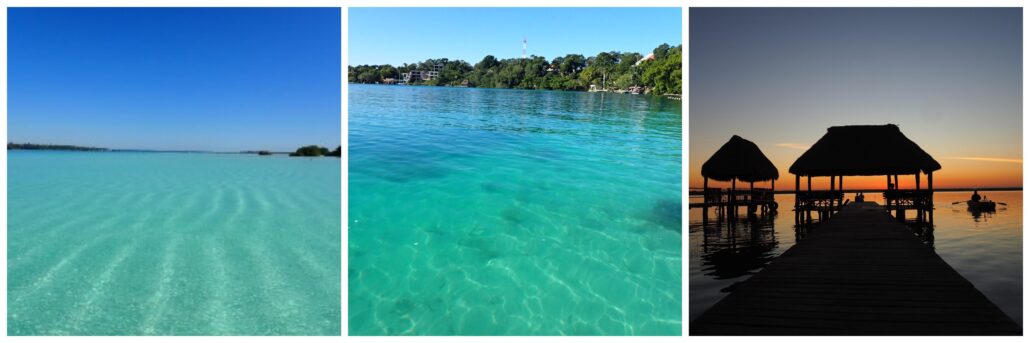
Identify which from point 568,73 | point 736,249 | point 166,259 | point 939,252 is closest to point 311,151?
point 166,259

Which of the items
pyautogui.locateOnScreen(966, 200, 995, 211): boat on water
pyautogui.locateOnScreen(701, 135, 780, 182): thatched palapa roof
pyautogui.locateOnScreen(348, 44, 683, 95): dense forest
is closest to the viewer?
pyautogui.locateOnScreen(701, 135, 780, 182): thatched palapa roof

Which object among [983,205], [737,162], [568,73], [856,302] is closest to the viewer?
[856,302]

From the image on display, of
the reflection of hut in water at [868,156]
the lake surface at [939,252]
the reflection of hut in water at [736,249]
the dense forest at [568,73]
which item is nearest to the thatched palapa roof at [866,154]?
the reflection of hut in water at [868,156]

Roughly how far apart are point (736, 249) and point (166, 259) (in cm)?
818

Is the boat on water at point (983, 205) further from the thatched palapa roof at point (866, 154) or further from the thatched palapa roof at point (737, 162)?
the thatched palapa roof at point (737, 162)

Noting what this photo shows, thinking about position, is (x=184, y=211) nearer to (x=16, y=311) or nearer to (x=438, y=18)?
(x=16, y=311)

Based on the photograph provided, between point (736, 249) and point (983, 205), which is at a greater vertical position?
point (983, 205)

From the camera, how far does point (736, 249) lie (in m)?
8.62

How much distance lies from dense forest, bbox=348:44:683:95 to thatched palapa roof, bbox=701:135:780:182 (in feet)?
15.4

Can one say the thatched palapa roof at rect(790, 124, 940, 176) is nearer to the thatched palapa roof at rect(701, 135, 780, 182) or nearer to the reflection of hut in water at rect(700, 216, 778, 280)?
the thatched palapa roof at rect(701, 135, 780, 182)

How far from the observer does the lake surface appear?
5.45m

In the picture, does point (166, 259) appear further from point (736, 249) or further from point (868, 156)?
point (868, 156)

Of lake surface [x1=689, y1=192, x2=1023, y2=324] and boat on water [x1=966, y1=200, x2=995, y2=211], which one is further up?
boat on water [x1=966, y1=200, x2=995, y2=211]

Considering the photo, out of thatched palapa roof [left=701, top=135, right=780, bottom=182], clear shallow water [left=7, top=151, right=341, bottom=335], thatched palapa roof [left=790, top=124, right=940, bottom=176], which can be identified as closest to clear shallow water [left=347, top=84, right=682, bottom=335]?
clear shallow water [left=7, top=151, right=341, bottom=335]
